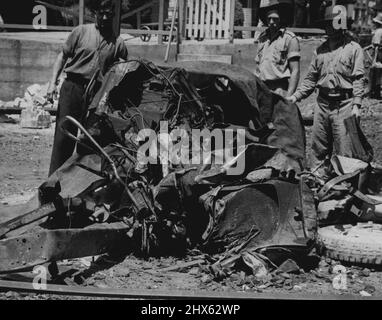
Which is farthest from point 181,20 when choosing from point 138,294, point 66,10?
point 138,294

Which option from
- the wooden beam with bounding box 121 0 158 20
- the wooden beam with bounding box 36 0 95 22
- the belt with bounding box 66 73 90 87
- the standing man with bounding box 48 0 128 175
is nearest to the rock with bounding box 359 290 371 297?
the standing man with bounding box 48 0 128 175

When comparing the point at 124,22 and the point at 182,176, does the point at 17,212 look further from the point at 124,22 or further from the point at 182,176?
the point at 124,22

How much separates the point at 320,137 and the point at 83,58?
2910mm

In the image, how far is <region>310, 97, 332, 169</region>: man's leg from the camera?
766cm

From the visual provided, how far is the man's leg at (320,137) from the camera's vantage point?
7.66 meters

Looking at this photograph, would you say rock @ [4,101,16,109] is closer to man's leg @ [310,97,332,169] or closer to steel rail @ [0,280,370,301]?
man's leg @ [310,97,332,169]

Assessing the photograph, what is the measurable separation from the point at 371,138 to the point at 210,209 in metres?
6.24

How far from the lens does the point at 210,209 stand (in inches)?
217

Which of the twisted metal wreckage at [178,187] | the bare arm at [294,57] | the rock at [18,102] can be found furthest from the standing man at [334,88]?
the rock at [18,102]

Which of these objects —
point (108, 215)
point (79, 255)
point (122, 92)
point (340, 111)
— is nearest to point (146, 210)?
point (108, 215)

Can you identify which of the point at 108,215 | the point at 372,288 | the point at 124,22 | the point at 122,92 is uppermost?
the point at 124,22

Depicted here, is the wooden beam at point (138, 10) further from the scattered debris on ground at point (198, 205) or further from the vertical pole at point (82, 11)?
the scattered debris on ground at point (198, 205)

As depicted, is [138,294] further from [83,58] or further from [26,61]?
[26,61]

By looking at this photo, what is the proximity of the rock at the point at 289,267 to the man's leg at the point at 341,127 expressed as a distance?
7.13 ft
